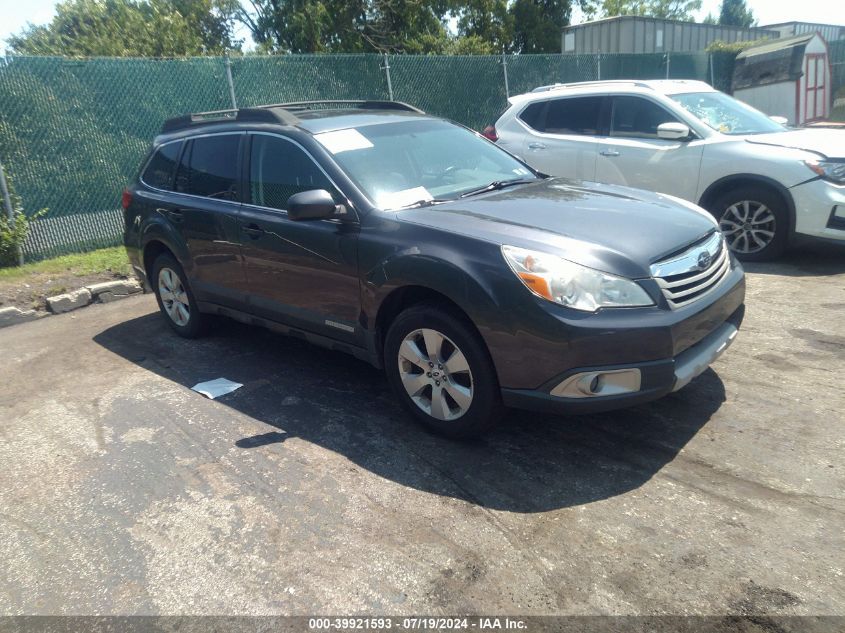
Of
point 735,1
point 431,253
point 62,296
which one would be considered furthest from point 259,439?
point 735,1

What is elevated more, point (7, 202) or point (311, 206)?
point (311, 206)

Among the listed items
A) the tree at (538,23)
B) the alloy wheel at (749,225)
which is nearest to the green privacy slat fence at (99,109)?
the alloy wheel at (749,225)

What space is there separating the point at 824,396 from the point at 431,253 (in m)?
2.44

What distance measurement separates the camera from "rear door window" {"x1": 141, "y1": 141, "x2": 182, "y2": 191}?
19.0 ft

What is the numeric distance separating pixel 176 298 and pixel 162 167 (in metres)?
1.12

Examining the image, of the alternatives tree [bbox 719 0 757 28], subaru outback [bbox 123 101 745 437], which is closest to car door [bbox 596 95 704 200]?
subaru outback [bbox 123 101 745 437]

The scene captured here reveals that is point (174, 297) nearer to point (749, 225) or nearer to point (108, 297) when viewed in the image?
point (108, 297)

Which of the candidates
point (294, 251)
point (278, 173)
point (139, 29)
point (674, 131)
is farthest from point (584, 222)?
point (139, 29)

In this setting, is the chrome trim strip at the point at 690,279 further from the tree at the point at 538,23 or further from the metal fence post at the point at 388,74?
the tree at the point at 538,23

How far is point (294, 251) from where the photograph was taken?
14.8 feet

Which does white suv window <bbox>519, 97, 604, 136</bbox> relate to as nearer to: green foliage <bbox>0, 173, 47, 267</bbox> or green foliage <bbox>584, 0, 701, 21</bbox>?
green foliage <bbox>0, 173, 47, 267</bbox>

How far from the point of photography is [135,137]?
361 inches

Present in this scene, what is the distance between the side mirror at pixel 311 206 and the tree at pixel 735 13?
93730mm

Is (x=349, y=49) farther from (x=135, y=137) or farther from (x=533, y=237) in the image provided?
(x=533, y=237)
